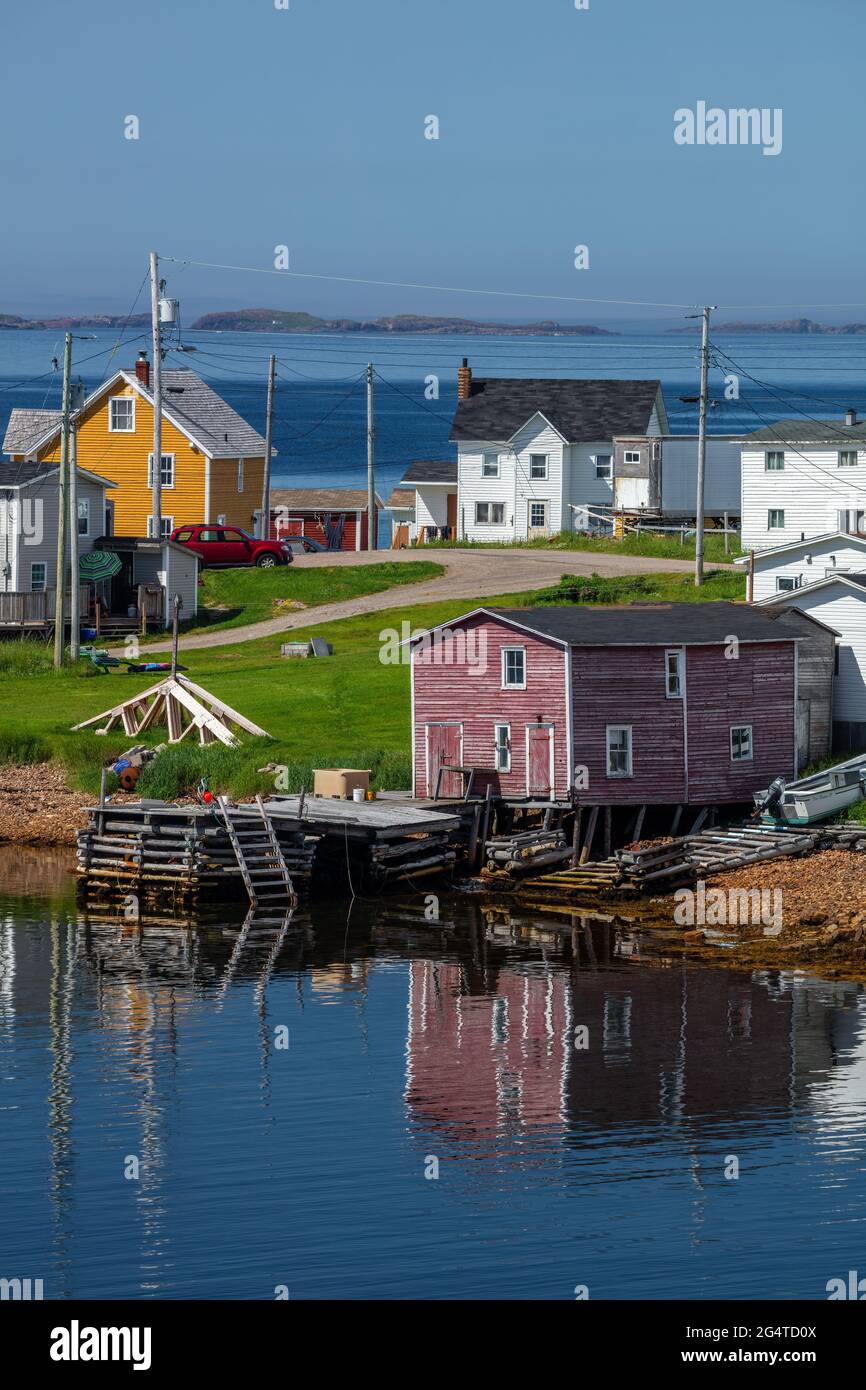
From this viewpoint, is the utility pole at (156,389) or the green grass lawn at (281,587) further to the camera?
the utility pole at (156,389)

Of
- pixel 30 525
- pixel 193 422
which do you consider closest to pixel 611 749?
pixel 30 525

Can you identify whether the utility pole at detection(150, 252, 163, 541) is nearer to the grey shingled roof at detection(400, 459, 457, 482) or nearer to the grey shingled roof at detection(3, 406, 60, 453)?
the grey shingled roof at detection(3, 406, 60, 453)

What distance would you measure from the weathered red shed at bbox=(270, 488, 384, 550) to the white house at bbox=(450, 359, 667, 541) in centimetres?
1368

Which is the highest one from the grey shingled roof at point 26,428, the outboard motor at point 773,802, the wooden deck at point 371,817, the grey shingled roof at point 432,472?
the grey shingled roof at point 26,428

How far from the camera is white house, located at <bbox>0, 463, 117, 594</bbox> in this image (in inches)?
3137

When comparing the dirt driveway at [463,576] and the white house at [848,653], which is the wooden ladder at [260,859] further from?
the dirt driveway at [463,576]

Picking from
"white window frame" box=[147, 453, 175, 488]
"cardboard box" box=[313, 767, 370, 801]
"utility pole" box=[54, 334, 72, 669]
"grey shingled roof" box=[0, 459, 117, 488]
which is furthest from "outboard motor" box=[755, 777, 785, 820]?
"white window frame" box=[147, 453, 175, 488]

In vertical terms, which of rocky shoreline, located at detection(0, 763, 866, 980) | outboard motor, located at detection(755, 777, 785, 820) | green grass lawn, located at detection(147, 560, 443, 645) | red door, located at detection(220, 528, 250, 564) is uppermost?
red door, located at detection(220, 528, 250, 564)

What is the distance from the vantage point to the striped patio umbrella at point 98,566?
7981cm

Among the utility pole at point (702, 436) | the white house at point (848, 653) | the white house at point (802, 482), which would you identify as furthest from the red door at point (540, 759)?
the white house at point (802, 482)

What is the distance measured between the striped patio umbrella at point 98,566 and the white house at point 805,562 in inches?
958

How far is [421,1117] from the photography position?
37.6 m

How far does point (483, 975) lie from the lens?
4681cm
